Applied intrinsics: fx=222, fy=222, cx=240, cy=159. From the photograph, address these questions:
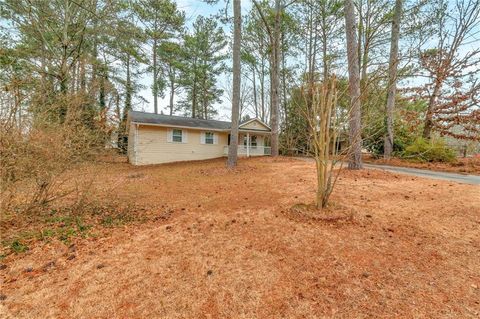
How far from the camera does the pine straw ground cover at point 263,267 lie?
200 centimetres

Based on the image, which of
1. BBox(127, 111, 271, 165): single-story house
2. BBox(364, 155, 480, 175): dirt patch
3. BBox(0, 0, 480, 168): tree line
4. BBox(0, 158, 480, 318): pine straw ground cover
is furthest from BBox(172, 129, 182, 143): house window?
BBox(364, 155, 480, 175): dirt patch

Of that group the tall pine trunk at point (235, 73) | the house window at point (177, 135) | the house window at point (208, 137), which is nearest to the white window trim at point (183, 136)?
the house window at point (177, 135)

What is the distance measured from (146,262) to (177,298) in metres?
0.84

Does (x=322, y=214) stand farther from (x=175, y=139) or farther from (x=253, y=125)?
(x=253, y=125)

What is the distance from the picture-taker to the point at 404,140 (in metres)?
13.5

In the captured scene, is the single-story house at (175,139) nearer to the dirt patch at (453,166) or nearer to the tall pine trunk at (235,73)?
the tall pine trunk at (235,73)

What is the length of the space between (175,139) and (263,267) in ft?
48.1

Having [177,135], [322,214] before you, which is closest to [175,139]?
[177,135]

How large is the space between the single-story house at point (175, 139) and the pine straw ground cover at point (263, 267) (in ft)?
35.9

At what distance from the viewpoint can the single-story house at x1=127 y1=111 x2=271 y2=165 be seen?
14.9 m

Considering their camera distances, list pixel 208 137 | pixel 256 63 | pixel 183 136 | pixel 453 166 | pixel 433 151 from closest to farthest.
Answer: pixel 453 166 < pixel 433 151 < pixel 183 136 < pixel 208 137 < pixel 256 63

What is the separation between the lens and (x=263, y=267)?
2615mm

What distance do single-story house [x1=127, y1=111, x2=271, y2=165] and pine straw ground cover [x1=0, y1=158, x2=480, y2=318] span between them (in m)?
10.9

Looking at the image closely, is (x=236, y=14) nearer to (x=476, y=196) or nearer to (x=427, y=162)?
(x=476, y=196)
